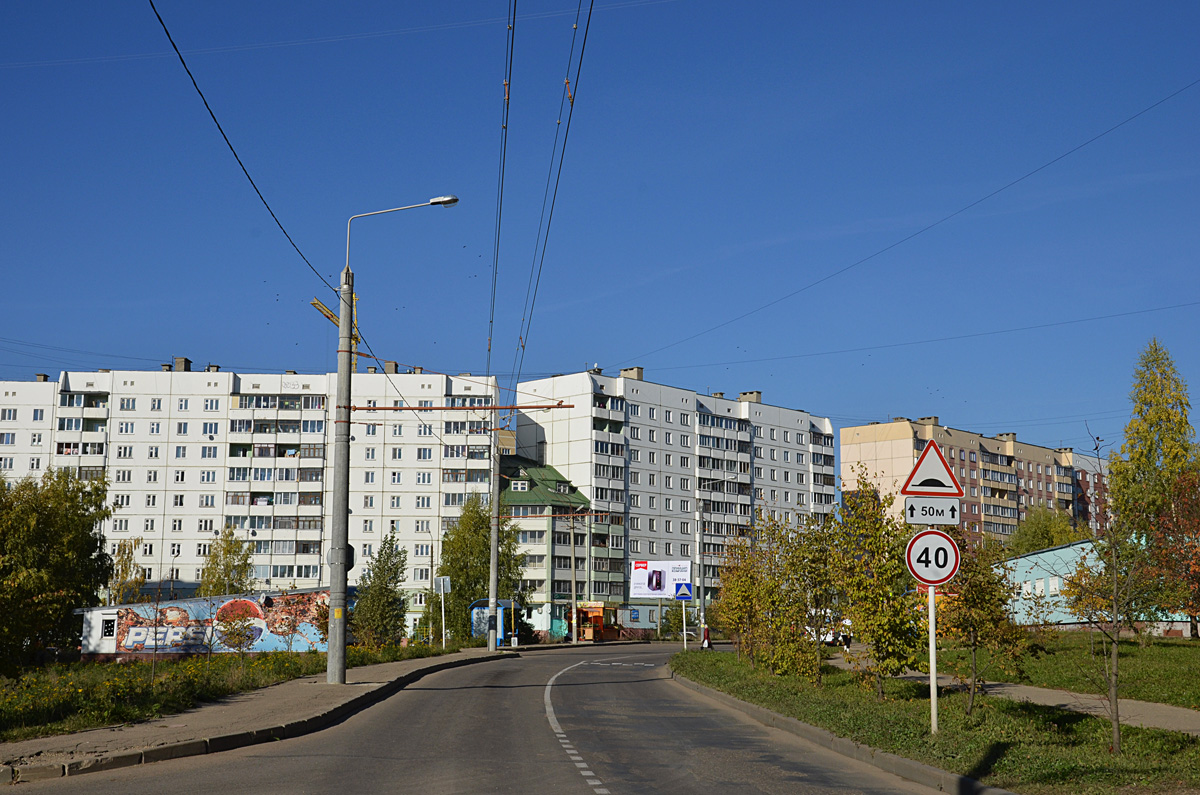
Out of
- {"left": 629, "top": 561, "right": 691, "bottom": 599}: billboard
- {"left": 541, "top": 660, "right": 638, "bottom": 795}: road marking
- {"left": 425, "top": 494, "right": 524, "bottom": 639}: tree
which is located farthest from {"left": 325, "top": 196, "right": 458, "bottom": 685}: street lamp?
{"left": 425, "top": 494, "right": 524, "bottom": 639}: tree

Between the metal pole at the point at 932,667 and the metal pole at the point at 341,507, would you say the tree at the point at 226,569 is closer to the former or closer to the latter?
the metal pole at the point at 341,507

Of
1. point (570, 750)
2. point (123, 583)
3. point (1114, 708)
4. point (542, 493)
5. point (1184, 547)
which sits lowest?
point (570, 750)

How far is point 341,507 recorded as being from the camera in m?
24.5

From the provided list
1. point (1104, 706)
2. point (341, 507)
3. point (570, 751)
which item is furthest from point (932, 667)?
point (341, 507)

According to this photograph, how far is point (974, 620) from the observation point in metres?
16.8

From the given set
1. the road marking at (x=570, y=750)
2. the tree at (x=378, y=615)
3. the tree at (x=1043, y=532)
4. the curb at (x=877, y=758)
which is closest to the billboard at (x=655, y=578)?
the tree at (x=378, y=615)

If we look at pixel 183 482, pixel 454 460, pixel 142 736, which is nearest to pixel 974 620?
pixel 142 736

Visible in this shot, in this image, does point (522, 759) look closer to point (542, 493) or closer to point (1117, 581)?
point (1117, 581)

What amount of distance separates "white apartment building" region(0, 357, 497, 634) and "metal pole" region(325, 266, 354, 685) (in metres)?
89.0

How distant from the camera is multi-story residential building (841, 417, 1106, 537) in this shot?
15050 centimetres

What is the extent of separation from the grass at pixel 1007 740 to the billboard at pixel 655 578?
42.2 meters

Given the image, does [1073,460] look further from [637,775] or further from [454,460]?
[637,775]

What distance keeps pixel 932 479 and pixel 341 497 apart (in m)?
14.3

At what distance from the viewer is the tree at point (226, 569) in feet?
320
